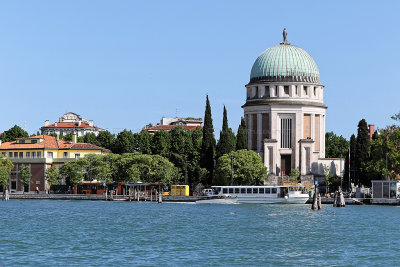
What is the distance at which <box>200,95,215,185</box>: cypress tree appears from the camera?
116375 mm

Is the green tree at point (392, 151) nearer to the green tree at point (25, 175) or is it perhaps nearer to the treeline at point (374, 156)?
the treeline at point (374, 156)

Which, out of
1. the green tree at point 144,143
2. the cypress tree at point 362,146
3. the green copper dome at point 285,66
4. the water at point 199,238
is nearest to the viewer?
the water at point 199,238

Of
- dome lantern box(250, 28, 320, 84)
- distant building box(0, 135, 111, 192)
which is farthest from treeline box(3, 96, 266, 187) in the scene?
dome lantern box(250, 28, 320, 84)

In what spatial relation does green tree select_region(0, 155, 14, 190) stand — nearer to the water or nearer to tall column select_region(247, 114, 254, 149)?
tall column select_region(247, 114, 254, 149)

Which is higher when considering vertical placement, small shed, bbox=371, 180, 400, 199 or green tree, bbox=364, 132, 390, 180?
green tree, bbox=364, 132, 390, 180

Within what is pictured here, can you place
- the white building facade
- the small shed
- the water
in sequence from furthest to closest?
the white building facade, the small shed, the water

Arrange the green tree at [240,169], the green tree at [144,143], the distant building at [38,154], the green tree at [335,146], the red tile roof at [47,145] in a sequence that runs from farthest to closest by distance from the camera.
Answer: the green tree at [335,146] < the green tree at [144,143] < the red tile roof at [47,145] < the distant building at [38,154] < the green tree at [240,169]

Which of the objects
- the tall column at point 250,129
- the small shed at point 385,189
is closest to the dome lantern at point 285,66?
the tall column at point 250,129

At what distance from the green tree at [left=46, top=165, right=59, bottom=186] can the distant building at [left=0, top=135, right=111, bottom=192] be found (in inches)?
201

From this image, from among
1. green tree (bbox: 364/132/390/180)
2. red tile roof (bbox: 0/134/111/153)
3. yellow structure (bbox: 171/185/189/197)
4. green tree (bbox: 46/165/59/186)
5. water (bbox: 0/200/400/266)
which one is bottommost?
water (bbox: 0/200/400/266)

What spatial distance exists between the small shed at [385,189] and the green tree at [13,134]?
66849mm

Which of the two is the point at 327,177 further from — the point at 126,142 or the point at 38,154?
the point at 38,154

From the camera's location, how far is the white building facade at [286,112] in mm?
121875

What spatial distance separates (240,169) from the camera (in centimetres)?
10950
